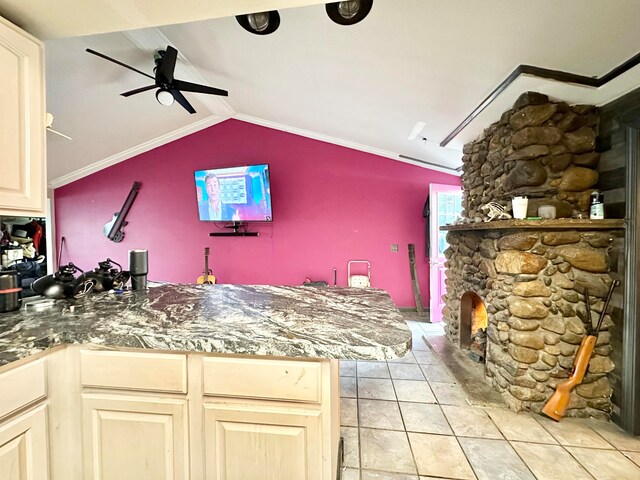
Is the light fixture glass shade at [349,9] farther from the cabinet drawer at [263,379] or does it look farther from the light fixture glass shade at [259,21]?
the cabinet drawer at [263,379]

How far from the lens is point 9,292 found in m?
1.17

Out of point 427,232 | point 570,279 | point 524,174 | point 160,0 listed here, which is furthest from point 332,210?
point 160,0

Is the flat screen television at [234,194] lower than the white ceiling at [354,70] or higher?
lower

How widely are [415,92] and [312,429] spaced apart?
234 cm

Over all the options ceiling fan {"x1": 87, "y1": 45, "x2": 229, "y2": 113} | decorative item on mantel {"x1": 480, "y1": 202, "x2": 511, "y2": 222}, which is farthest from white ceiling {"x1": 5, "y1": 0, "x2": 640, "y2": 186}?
decorative item on mantel {"x1": 480, "y1": 202, "x2": 511, "y2": 222}

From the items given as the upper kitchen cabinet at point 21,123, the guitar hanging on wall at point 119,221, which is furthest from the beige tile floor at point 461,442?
the guitar hanging on wall at point 119,221

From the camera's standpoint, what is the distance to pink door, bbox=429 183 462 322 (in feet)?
11.9

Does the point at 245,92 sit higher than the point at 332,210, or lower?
higher

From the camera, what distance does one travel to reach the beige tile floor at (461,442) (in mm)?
1430

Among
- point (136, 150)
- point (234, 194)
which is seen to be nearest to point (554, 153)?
point (234, 194)

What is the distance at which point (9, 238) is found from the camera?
144cm

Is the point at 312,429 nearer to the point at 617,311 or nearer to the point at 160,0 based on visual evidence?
the point at 160,0

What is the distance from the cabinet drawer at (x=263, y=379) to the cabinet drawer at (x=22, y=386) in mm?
554

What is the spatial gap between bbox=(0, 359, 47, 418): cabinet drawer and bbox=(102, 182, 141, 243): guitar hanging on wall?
4.25m
